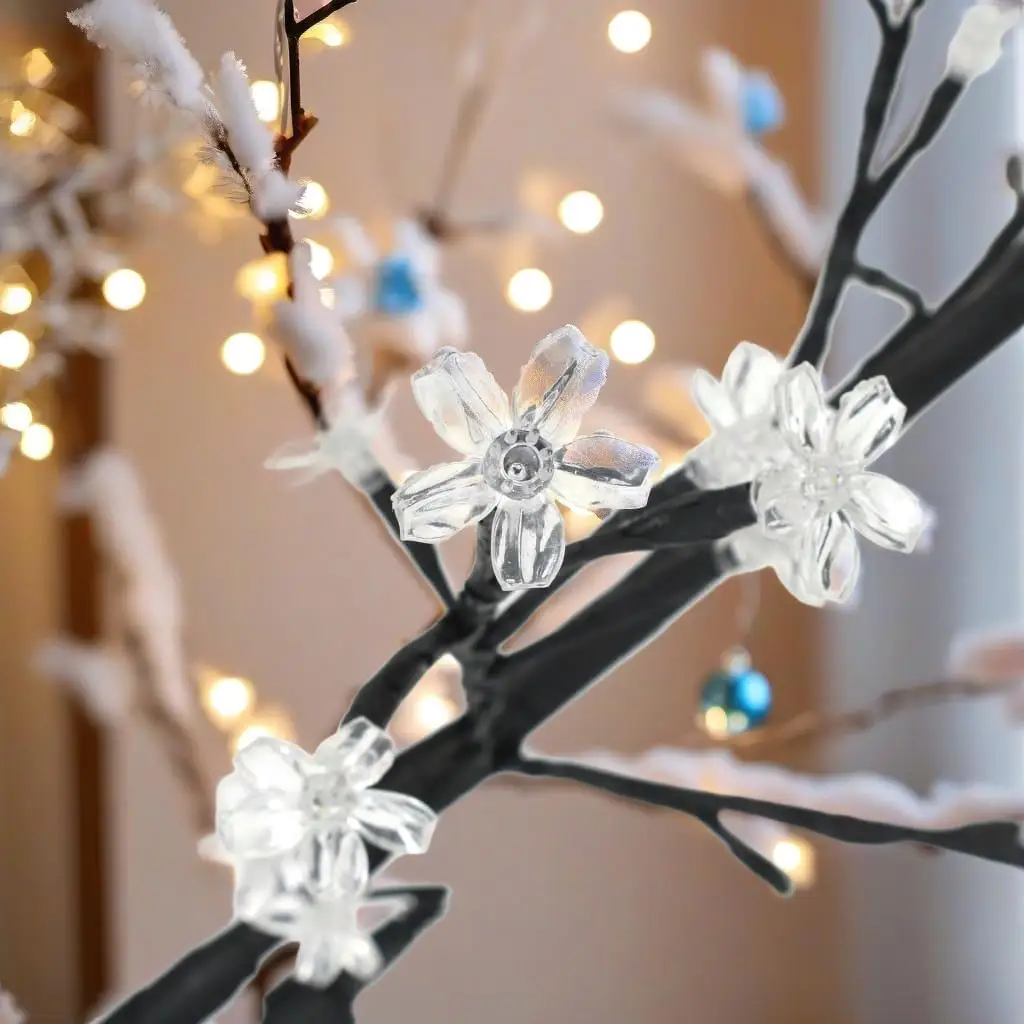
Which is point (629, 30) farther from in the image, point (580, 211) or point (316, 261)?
point (316, 261)

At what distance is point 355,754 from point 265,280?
29 cm

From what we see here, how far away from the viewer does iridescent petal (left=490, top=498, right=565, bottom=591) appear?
22cm

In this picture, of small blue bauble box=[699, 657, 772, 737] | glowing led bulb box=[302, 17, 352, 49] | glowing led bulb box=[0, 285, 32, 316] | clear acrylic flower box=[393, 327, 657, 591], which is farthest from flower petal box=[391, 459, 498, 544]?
small blue bauble box=[699, 657, 772, 737]

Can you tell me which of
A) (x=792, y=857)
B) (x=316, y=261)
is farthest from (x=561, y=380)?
(x=792, y=857)

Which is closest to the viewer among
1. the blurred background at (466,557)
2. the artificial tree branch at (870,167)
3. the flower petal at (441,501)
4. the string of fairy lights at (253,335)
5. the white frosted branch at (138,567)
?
the flower petal at (441,501)

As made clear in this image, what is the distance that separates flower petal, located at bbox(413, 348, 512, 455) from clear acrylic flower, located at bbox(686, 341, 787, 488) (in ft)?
0.25

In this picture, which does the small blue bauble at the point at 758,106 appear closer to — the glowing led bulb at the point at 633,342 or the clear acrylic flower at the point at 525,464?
the glowing led bulb at the point at 633,342

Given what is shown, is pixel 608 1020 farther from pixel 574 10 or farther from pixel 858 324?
pixel 574 10

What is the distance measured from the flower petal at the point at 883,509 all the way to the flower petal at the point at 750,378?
35mm

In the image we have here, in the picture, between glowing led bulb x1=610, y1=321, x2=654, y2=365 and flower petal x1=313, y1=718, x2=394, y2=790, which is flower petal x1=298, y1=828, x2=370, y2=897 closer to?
flower petal x1=313, y1=718, x2=394, y2=790

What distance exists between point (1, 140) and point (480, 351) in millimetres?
369

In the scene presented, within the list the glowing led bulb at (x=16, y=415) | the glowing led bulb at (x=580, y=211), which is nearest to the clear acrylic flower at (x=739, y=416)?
the glowing led bulb at (x=16, y=415)

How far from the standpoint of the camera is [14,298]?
414 mm

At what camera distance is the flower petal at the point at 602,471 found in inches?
8.6
